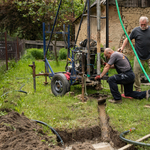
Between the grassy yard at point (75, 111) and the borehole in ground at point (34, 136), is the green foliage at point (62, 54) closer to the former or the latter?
the grassy yard at point (75, 111)

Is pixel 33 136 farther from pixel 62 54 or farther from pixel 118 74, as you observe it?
pixel 62 54

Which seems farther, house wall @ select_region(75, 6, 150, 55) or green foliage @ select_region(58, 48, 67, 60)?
green foliage @ select_region(58, 48, 67, 60)

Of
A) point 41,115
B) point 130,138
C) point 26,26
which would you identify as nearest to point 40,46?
point 26,26

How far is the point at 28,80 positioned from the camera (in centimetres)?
829

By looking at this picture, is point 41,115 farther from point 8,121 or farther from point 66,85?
point 66,85


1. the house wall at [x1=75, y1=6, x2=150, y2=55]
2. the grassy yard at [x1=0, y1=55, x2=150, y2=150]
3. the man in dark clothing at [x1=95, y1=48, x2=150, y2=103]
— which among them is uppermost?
the house wall at [x1=75, y1=6, x2=150, y2=55]

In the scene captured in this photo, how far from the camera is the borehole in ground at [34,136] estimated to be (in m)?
3.00

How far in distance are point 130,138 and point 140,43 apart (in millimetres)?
3138

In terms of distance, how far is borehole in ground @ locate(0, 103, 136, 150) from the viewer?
3.00 meters

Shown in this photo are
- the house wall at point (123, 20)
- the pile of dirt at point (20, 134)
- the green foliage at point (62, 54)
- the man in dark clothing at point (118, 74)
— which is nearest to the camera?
the pile of dirt at point (20, 134)

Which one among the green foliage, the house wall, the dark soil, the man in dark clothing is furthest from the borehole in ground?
the green foliage

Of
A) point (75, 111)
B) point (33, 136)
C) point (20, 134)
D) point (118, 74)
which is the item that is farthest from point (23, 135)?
point (118, 74)

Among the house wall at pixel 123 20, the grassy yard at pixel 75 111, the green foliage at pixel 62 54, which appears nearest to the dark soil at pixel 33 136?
the grassy yard at pixel 75 111

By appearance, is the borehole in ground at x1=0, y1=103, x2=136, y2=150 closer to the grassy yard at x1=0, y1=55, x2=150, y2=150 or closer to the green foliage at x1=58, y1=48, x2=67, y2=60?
the grassy yard at x1=0, y1=55, x2=150, y2=150
